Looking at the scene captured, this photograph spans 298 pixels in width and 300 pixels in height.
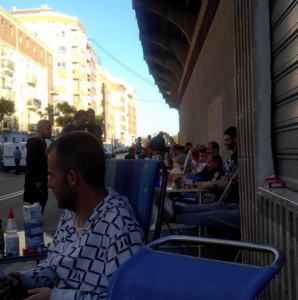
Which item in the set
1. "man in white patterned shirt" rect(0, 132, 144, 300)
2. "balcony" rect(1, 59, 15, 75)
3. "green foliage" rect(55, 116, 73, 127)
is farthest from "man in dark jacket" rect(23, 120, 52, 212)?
"green foliage" rect(55, 116, 73, 127)

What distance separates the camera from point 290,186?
3494 millimetres

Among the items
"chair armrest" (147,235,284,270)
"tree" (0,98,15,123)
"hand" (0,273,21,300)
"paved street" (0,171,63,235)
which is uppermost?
"tree" (0,98,15,123)

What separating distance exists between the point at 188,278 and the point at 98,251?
32.1 inches

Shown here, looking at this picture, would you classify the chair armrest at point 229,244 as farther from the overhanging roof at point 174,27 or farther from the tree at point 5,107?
the tree at point 5,107

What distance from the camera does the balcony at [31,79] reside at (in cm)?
6644

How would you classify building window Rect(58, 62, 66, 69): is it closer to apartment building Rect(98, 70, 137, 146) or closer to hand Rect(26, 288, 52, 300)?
apartment building Rect(98, 70, 137, 146)

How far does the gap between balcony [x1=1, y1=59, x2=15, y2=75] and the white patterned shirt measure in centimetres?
5843

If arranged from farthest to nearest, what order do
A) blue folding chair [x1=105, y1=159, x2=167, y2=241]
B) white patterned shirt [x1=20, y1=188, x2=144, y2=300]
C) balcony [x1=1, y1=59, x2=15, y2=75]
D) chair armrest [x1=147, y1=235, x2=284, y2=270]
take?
balcony [x1=1, y1=59, x2=15, y2=75]
blue folding chair [x1=105, y1=159, x2=167, y2=241]
white patterned shirt [x1=20, y1=188, x2=144, y2=300]
chair armrest [x1=147, y1=235, x2=284, y2=270]

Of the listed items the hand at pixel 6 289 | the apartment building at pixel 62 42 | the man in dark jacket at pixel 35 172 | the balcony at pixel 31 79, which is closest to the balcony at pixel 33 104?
the balcony at pixel 31 79

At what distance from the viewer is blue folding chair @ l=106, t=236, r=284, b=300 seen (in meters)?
1.40

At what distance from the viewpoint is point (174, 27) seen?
78.3 feet

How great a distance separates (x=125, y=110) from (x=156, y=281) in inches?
6311

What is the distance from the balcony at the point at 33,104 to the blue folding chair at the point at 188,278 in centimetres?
6802

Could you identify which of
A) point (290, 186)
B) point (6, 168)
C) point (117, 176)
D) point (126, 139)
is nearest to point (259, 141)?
point (290, 186)
